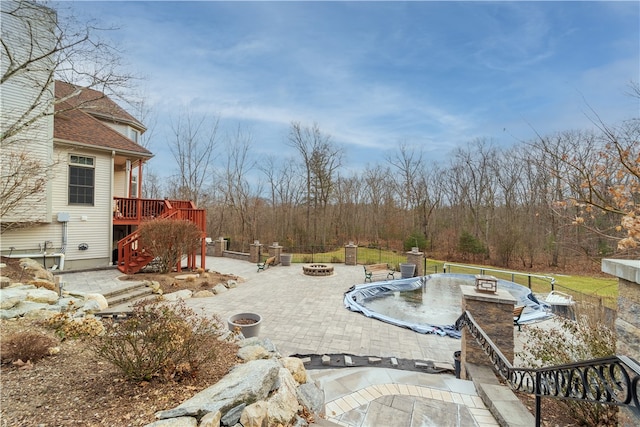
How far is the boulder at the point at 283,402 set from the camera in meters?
2.70

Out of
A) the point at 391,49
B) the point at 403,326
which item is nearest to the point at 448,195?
the point at 391,49

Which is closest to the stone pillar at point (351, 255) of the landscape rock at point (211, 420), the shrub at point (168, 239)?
the shrub at point (168, 239)

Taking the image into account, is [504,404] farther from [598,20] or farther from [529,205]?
[529,205]

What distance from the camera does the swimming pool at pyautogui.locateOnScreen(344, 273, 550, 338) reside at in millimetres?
8039

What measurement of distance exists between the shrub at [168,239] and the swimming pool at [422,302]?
5984 millimetres

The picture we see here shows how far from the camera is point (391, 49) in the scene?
37.1 feet

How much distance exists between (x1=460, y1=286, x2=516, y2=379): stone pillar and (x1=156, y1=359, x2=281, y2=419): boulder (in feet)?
9.77

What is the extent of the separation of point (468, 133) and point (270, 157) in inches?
674

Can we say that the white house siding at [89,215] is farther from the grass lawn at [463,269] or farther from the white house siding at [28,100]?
the grass lawn at [463,269]

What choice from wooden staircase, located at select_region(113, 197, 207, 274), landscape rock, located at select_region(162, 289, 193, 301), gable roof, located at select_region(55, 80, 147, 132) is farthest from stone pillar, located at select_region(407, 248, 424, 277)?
gable roof, located at select_region(55, 80, 147, 132)

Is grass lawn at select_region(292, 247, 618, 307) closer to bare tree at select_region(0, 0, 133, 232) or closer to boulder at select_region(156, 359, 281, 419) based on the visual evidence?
boulder at select_region(156, 359, 281, 419)

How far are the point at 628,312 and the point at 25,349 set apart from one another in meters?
5.52

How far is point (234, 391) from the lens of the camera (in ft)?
8.54

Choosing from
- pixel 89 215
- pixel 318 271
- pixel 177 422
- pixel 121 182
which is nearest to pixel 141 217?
pixel 89 215
